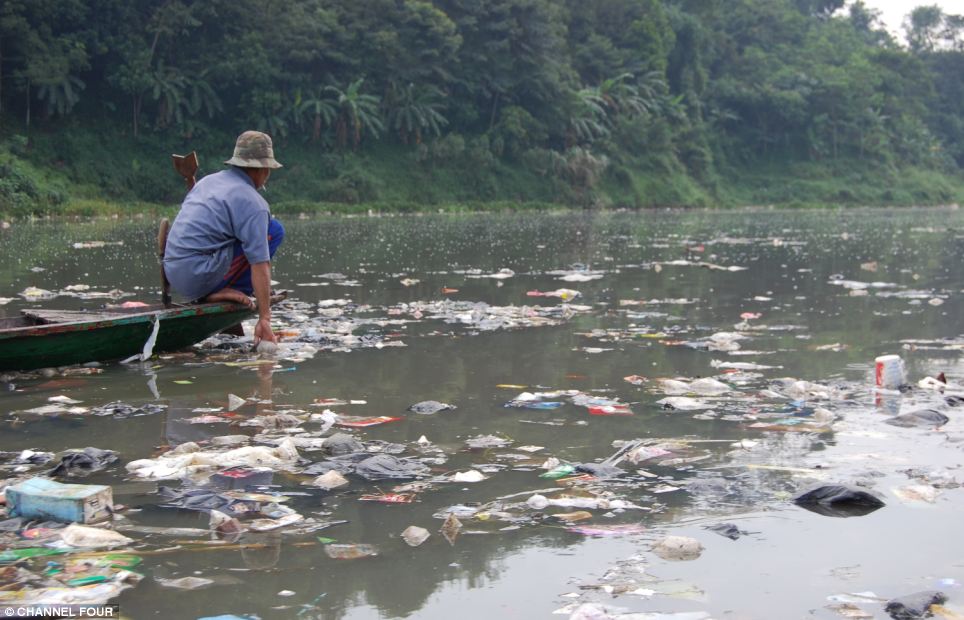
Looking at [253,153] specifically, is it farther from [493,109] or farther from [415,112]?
[493,109]

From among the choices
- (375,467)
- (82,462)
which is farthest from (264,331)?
(375,467)

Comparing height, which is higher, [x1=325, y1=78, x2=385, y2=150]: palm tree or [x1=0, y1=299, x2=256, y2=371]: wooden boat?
[x1=325, y1=78, x2=385, y2=150]: palm tree

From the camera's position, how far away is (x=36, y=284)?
30.7ft

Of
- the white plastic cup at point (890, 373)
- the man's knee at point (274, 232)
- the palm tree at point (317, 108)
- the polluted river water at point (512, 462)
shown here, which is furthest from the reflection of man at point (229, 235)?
the palm tree at point (317, 108)

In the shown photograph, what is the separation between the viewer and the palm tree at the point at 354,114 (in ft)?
111

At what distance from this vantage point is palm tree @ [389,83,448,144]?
35844 mm

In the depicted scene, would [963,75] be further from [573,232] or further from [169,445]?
[169,445]

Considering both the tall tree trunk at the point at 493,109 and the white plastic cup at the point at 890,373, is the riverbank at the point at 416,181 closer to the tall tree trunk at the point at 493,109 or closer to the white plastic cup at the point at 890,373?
the tall tree trunk at the point at 493,109

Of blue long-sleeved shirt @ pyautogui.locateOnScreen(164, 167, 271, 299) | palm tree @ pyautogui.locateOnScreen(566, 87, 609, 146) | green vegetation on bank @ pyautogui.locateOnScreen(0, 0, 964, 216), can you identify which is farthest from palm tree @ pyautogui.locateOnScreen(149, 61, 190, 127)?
blue long-sleeved shirt @ pyautogui.locateOnScreen(164, 167, 271, 299)

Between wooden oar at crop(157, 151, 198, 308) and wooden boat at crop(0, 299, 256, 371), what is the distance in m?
0.09

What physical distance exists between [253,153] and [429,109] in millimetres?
31399

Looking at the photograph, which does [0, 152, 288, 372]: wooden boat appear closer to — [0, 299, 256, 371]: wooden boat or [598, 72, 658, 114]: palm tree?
[0, 299, 256, 371]: wooden boat

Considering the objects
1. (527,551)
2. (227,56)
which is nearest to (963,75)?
(227,56)

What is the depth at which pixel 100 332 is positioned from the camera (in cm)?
537
